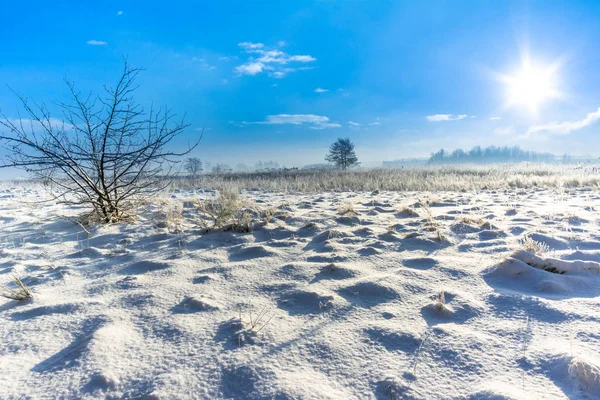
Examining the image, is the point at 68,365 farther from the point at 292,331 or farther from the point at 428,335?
the point at 428,335

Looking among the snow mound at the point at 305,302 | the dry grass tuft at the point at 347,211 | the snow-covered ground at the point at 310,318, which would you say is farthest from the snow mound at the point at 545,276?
the dry grass tuft at the point at 347,211

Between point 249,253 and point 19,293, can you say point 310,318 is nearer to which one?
point 249,253

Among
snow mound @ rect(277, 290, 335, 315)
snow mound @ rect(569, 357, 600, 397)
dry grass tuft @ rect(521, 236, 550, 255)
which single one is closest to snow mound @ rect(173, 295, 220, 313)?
snow mound @ rect(277, 290, 335, 315)

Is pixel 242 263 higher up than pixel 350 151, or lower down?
lower down

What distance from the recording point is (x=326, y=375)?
1328 millimetres

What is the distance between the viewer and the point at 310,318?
70.5 inches

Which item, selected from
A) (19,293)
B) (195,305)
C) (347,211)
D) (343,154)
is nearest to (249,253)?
(195,305)

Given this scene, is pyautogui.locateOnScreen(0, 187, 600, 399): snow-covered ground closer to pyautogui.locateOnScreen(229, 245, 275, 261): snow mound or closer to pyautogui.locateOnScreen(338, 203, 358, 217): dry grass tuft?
pyautogui.locateOnScreen(229, 245, 275, 261): snow mound

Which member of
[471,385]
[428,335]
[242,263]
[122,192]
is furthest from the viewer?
[122,192]

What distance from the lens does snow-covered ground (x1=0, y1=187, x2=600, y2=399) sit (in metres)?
1.29

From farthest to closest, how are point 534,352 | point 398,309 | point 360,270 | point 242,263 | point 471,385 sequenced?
point 242,263 → point 360,270 → point 398,309 → point 534,352 → point 471,385

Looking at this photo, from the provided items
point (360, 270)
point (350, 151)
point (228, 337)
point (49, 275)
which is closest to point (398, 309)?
point (360, 270)

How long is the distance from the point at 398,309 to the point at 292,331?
67cm

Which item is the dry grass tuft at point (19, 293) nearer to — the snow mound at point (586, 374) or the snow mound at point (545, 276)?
the snow mound at point (586, 374)
